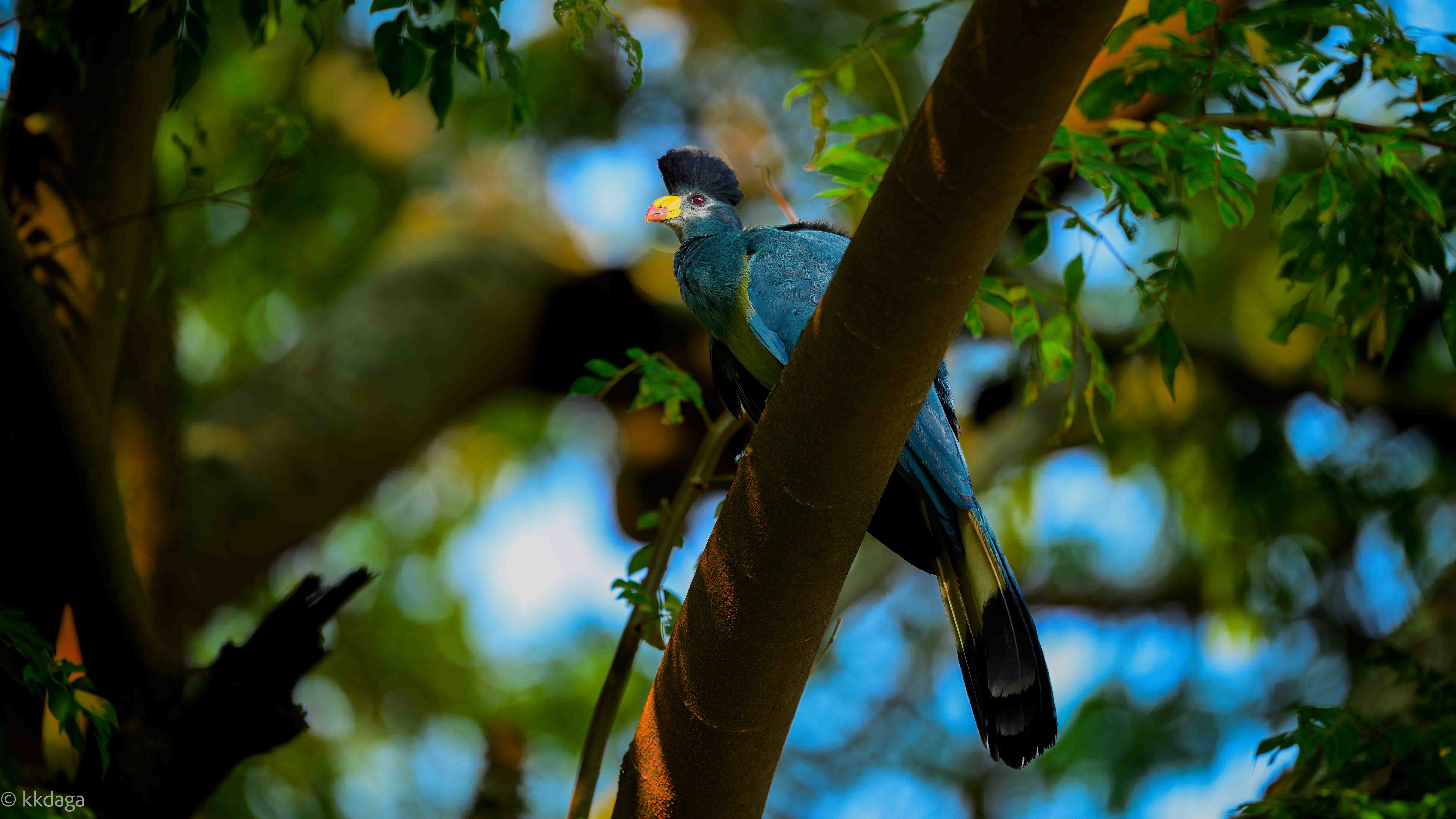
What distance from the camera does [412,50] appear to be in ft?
7.23

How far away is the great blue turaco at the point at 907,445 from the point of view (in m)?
2.01

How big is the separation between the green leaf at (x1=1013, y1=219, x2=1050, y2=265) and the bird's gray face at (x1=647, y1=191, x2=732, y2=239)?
889 mm

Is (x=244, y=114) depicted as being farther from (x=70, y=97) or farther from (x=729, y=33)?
(x=729, y=33)

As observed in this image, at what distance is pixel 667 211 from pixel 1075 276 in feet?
3.82

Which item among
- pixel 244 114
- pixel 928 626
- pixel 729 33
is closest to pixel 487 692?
pixel 928 626

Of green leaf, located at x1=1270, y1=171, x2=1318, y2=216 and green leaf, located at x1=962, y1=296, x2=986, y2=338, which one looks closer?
green leaf, located at x1=1270, y1=171, x2=1318, y2=216

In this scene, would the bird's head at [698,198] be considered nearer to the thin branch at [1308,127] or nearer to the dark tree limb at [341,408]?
the thin branch at [1308,127]

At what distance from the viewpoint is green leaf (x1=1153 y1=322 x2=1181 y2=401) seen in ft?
8.21

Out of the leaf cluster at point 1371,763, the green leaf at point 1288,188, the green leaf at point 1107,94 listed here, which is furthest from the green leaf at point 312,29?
the leaf cluster at point 1371,763

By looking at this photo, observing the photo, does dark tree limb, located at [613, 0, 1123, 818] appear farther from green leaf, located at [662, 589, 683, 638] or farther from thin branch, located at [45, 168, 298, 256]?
thin branch, located at [45, 168, 298, 256]

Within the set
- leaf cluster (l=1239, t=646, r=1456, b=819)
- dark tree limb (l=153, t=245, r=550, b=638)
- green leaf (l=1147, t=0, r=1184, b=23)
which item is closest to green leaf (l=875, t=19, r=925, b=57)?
green leaf (l=1147, t=0, r=1184, b=23)

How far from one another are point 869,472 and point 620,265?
3.49 meters

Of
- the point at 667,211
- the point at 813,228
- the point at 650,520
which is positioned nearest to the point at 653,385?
the point at 650,520

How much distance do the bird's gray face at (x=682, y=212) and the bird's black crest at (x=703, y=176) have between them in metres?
0.04
